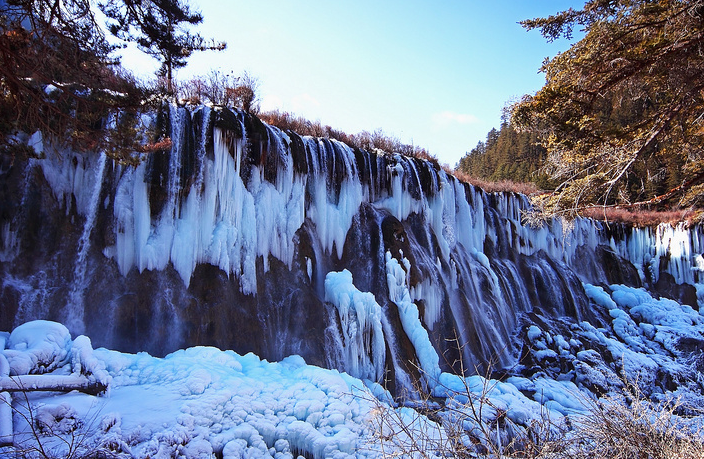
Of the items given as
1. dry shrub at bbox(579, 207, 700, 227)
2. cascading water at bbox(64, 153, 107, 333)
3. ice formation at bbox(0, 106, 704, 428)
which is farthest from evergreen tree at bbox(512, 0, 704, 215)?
dry shrub at bbox(579, 207, 700, 227)

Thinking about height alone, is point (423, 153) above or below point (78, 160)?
above

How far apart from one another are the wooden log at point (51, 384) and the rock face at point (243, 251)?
255 centimetres

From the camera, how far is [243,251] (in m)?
7.73

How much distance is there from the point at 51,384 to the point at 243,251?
4.26m

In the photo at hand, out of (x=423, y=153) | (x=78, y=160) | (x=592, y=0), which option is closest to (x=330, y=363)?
(x=78, y=160)

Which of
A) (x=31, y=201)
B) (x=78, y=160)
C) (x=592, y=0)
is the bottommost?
(x=31, y=201)

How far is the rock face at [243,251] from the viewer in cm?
631

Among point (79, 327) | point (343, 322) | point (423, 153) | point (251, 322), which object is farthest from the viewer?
point (423, 153)

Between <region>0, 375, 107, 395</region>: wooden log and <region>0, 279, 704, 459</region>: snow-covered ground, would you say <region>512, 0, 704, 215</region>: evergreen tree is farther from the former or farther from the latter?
<region>0, 375, 107, 395</region>: wooden log

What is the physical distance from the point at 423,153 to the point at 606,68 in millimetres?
11786

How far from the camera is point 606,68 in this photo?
20.8ft

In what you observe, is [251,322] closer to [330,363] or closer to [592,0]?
[330,363]

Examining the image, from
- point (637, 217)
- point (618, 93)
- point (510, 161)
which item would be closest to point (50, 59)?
point (618, 93)

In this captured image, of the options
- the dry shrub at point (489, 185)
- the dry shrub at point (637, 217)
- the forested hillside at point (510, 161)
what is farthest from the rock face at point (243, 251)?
the forested hillside at point (510, 161)
